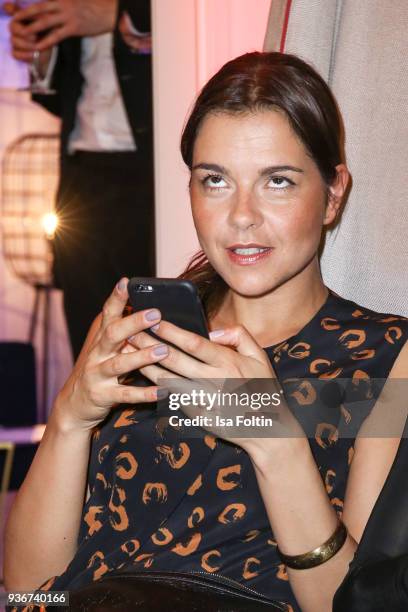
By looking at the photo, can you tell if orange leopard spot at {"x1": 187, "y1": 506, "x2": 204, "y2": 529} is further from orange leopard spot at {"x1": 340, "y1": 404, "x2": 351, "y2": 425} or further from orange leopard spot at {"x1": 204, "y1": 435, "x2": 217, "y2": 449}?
orange leopard spot at {"x1": 340, "y1": 404, "x2": 351, "y2": 425}

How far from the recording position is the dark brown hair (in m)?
1.15

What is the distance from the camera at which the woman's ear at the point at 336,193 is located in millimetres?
1226

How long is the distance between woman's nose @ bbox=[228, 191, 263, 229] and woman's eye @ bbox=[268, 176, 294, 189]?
31 mm

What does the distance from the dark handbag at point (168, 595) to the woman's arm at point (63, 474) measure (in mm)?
174

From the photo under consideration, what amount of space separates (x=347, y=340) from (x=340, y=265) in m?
0.19

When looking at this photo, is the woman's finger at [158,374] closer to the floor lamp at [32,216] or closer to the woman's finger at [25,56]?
the floor lamp at [32,216]

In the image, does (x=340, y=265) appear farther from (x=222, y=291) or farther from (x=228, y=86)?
(x=228, y=86)

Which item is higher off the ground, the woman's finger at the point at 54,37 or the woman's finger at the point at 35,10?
the woman's finger at the point at 35,10

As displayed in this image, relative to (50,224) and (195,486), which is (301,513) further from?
(50,224)

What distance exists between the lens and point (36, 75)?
7.86 feet

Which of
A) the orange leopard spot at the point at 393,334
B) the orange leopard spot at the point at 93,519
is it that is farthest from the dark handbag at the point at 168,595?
the orange leopard spot at the point at 393,334

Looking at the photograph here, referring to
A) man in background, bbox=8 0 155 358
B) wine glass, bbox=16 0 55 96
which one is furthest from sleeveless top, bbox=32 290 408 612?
wine glass, bbox=16 0 55 96

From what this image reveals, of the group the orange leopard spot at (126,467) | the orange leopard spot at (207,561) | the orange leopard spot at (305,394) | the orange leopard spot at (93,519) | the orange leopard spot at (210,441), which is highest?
the orange leopard spot at (305,394)

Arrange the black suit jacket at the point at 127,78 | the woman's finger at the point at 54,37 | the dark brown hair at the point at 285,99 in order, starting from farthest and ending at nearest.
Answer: the woman's finger at the point at 54,37
the black suit jacket at the point at 127,78
the dark brown hair at the point at 285,99
